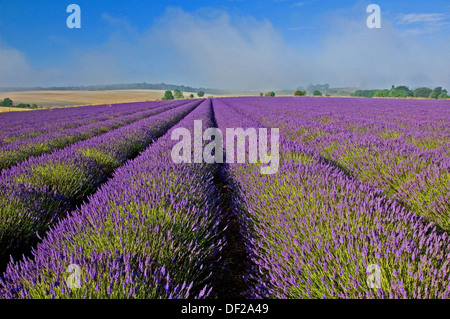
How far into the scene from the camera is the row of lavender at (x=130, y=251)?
121cm

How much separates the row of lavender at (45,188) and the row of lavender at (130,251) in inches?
11.3

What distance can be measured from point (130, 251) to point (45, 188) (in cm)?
216

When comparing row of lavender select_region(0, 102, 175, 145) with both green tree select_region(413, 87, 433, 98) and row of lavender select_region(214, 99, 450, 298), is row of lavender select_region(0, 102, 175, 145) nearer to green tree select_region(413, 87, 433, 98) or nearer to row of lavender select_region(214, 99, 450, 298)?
row of lavender select_region(214, 99, 450, 298)

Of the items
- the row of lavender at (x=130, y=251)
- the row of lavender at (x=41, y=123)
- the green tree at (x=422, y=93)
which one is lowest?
the row of lavender at (x=130, y=251)

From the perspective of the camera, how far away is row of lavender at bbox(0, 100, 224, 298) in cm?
121

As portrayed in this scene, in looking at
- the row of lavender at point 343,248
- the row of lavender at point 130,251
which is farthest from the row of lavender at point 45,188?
the row of lavender at point 343,248

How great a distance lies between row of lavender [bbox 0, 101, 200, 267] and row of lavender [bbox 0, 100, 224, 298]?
287 millimetres

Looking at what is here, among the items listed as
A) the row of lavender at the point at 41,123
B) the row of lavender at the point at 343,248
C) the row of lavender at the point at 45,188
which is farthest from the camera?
the row of lavender at the point at 41,123

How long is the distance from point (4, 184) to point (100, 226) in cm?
200

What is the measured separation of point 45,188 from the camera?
3078 millimetres

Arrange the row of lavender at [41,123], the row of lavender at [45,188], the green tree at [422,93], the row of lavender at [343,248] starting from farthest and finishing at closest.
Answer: the green tree at [422,93] < the row of lavender at [41,123] < the row of lavender at [45,188] < the row of lavender at [343,248]

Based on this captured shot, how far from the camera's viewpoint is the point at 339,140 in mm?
4766

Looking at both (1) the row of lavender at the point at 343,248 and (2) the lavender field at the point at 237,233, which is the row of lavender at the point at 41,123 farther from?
(1) the row of lavender at the point at 343,248
